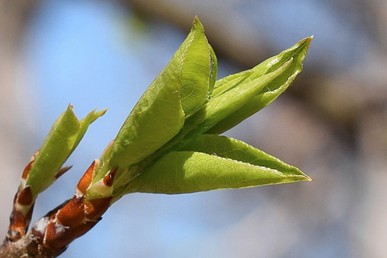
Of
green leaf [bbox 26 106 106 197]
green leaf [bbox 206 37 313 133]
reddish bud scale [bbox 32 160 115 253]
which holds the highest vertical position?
green leaf [bbox 206 37 313 133]

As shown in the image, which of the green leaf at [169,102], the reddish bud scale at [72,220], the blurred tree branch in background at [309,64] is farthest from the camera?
the blurred tree branch in background at [309,64]

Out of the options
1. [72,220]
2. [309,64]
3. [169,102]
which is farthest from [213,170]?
[309,64]

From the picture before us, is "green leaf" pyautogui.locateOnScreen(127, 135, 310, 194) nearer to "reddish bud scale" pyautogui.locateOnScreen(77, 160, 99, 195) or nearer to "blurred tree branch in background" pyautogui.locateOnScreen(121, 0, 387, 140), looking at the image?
"reddish bud scale" pyautogui.locateOnScreen(77, 160, 99, 195)

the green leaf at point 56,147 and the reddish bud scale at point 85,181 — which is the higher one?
the green leaf at point 56,147

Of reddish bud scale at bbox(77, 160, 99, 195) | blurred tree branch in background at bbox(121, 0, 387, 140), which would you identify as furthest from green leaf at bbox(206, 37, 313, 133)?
blurred tree branch in background at bbox(121, 0, 387, 140)

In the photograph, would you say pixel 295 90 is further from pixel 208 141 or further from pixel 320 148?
pixel 208 141

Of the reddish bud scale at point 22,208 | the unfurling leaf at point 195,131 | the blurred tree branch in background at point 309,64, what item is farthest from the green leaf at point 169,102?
the blurred tree branch in background at point 309,64

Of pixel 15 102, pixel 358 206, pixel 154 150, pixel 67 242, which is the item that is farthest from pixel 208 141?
pixel 358 206

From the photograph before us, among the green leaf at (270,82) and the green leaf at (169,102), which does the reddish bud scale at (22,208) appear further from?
the green leaf at (270,82)
